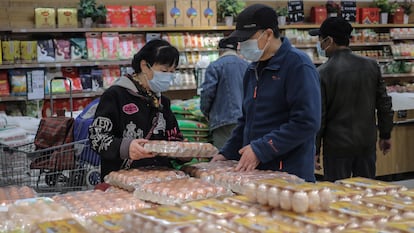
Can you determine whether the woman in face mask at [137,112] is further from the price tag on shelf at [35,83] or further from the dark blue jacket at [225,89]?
the price tag on shelf at [35,83]

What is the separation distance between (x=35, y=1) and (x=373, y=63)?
535cm

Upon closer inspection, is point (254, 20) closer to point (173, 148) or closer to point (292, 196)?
point (173, 148)

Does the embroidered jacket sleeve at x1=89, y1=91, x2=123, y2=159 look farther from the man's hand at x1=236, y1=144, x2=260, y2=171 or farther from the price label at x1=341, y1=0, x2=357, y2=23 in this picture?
the price label at x1=341, y1=0, x2=357, y2=23

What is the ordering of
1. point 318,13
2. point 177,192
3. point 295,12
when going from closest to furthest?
point 177,192 → point 295,12 → point 318,13

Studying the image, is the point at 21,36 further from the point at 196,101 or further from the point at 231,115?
the point at 231,115

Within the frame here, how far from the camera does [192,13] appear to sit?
8695 mm

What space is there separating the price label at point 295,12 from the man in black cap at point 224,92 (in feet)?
17.5

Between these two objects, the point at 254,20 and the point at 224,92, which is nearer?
Answer: the point at 254,20

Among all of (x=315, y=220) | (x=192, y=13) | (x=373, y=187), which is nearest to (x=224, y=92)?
(x=373, y=187)

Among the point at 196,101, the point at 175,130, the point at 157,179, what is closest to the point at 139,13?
the point at 196,101

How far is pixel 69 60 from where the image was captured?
7.85 metres

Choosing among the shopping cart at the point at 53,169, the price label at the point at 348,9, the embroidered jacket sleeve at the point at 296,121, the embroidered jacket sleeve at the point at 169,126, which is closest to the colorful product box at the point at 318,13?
the price label at the point at 348,9

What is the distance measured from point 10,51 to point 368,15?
7019 millimetres

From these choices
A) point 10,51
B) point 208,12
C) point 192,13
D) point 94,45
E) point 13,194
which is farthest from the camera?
point 208,12
